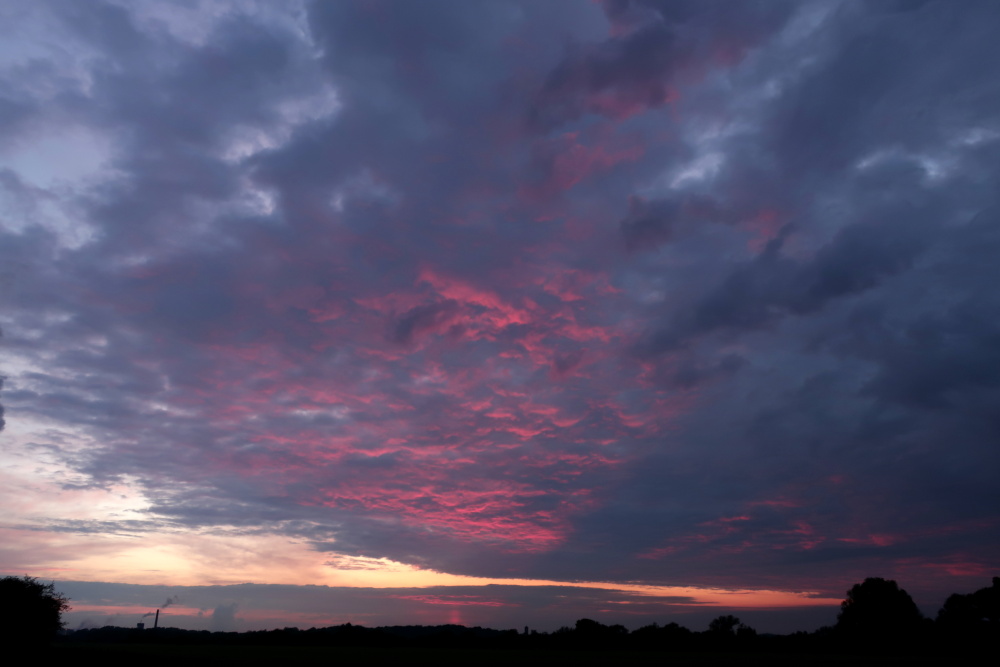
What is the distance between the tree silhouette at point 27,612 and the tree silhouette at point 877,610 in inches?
6528

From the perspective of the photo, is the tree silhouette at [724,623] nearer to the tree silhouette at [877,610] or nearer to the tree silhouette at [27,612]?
the tree silhouette at [877,610]

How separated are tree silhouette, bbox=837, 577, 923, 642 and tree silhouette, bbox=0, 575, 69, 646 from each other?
6528 inches

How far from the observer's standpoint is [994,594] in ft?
493

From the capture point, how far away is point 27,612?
75.6 metres

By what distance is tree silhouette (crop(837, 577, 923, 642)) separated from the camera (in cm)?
15362

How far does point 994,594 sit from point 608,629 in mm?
96599

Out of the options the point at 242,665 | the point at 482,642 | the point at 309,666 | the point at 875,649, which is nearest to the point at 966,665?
the point at 875,649

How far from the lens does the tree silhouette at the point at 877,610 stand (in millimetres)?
153625

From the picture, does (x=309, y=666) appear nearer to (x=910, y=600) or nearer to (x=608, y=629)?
(x=608, y=629)

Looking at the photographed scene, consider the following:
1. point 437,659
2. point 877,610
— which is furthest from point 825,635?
point 437,659

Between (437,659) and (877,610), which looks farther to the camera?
(877,610)

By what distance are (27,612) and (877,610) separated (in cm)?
17992

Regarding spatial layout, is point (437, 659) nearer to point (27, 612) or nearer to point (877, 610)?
point (27, 612)

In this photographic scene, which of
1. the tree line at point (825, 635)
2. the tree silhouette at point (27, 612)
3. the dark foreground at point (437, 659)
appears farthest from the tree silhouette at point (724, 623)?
the tree silhouette at point (27, 612)
